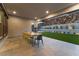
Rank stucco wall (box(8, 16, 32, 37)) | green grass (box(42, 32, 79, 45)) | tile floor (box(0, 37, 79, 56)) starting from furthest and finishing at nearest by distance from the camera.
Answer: stucco wall (box(8, 16, 32, 37))
green grass (box(42, 32, 79, 45))
tile floor (box(0, 37, 79, 56))

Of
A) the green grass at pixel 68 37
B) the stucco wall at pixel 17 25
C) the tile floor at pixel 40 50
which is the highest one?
the stucco wall at pixel 17 25

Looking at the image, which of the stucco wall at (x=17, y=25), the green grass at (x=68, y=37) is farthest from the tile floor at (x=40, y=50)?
the stucco wall at (x=17, y=25)

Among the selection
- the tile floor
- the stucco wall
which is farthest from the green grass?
the stucco wall

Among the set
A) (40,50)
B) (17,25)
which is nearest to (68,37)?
(40,50)

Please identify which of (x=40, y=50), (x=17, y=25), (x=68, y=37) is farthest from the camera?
(x=17, y=25)

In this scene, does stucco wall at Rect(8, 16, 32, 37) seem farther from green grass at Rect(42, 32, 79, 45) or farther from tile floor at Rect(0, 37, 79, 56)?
tile floor at Rect(0, 37, 79, 56)

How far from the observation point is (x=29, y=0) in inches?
139

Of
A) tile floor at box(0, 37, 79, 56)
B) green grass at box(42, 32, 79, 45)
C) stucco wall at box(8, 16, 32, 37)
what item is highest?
stucco wall at box(8, 16, 32, 37)

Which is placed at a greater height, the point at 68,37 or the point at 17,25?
the point at 17,25

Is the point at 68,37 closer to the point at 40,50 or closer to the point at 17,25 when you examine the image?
the point at 40,50

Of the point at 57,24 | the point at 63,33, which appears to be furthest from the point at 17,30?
the point at 63,33

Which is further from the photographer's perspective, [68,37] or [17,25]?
[17,25]

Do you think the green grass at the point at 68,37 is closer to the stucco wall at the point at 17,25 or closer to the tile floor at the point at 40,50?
the tile floor at the point at 40,50

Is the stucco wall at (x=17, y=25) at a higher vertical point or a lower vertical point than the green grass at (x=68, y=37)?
higher
